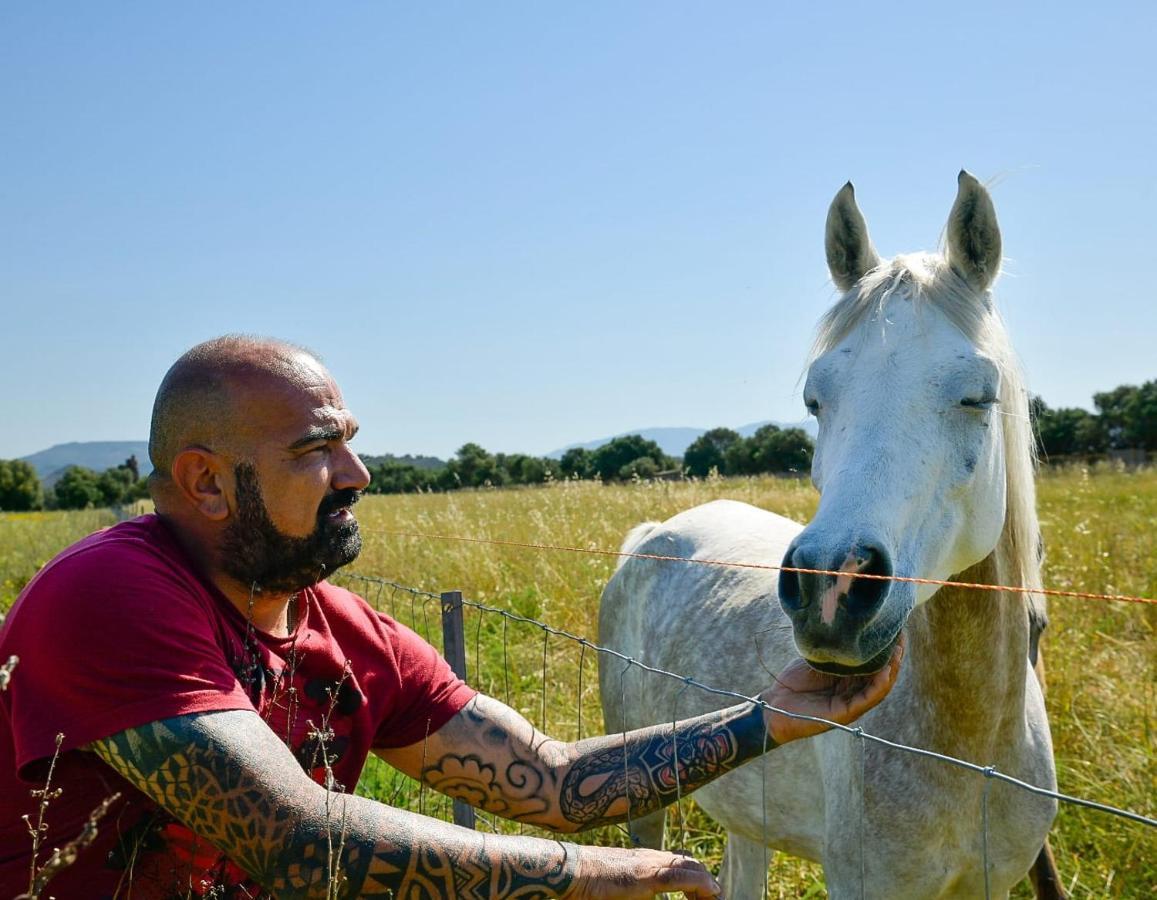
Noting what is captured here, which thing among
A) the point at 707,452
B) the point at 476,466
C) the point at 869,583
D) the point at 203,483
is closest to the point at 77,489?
the point at 476,466

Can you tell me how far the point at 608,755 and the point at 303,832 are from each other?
0.91m

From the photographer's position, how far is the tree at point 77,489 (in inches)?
2140

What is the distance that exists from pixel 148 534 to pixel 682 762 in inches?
53.6

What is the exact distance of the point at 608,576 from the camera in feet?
24.4

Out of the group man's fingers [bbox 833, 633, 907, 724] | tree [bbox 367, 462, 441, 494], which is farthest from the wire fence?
tree [bbox 367, 462, 441, 494]

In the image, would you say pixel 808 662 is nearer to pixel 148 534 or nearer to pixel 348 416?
pixel 348 416

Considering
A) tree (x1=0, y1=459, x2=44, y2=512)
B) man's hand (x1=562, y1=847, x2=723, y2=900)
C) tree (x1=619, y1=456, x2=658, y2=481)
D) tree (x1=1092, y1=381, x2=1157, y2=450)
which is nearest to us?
man's hand (x1=562, y1=847, x2=723, y2=900)

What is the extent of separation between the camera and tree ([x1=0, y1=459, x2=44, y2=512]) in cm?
5759

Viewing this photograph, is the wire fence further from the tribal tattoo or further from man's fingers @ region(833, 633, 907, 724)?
the tribal tattoo

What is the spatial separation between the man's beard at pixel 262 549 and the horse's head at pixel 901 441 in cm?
111

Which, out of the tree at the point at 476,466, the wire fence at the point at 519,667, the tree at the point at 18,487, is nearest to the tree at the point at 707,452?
the tree at the point at 476,466

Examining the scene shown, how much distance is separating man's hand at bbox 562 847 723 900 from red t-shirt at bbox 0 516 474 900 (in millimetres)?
606

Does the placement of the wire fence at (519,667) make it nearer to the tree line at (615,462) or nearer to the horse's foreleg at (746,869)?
the horse's foreleg at (746,869)

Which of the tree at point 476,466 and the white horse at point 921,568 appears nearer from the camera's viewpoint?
the white horse at point 921,568
